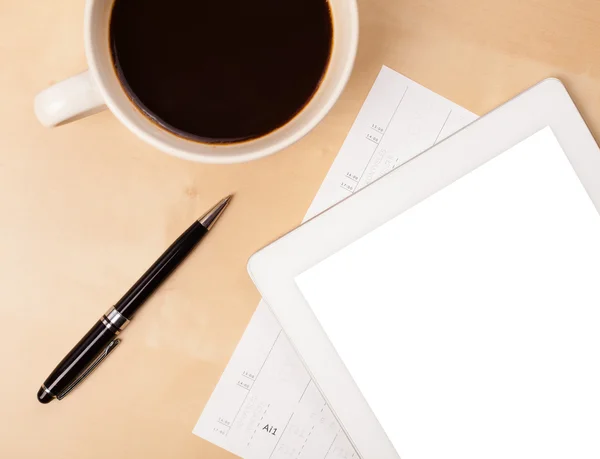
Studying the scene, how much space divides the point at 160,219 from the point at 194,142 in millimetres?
130

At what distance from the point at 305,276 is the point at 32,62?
302 millimetres

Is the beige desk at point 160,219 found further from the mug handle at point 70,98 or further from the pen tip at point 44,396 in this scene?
the mug handle at point 70,98

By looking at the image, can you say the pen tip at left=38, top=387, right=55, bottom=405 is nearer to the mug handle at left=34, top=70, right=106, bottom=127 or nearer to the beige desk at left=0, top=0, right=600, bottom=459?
the beige desk at left=0, top=0, right=600, bottom=459

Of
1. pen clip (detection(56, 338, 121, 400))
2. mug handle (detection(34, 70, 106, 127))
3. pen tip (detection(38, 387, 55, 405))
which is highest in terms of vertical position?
mug handle (detection(34, 70, 106, 127))

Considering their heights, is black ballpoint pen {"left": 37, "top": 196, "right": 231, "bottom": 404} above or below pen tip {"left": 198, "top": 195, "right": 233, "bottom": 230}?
below

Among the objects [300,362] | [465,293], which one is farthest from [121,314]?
[465,293]

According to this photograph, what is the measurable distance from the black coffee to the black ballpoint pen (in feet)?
0.27

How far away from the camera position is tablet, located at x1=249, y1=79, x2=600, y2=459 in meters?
0.47

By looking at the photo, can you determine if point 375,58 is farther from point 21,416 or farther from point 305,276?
point 21,416

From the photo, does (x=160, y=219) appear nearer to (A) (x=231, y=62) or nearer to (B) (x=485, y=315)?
(A) (x=231, y=62)

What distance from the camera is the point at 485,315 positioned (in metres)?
0.48

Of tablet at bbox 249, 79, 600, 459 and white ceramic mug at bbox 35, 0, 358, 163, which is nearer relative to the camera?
white ceramic mug at bbox 35, 0, 358, 163

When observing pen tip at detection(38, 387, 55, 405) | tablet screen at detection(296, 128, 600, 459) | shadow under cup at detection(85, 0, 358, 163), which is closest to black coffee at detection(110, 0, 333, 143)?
shadow under cup at detection(85, 0, 358, 163)

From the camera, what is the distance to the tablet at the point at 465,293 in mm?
466
